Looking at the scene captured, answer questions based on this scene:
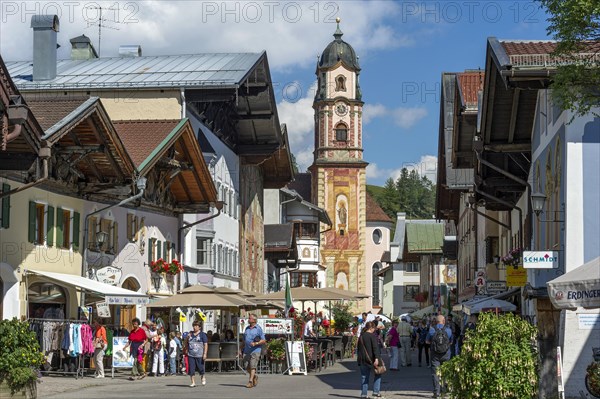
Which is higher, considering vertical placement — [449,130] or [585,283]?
[449,130]

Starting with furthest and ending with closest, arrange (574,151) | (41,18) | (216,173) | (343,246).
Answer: (343,246)
(216,173)
(41,18)
(574,151)

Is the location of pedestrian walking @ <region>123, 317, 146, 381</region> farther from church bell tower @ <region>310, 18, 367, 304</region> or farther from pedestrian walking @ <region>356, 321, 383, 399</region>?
church bell tower @ <region>310, 18, 367, 304</region>

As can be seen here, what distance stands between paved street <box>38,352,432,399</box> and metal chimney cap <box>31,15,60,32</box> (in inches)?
585

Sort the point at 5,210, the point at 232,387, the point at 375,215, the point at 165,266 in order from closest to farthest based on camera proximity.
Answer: the point at 232,387 < the point at 5,210 < the point at 165,266 < the point at 375,215

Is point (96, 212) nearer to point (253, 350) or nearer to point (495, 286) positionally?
point (253, 350)

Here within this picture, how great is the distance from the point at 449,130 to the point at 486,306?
694 inches

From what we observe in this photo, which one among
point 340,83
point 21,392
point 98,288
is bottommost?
point 21,392

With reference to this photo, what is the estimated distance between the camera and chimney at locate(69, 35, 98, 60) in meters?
52.0

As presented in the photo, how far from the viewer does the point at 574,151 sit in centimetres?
2344

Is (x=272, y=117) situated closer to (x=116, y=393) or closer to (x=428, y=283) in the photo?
(x=116, y=393)

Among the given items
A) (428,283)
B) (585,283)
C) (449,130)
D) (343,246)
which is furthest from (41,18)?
(343,246)

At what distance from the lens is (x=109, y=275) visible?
33.5 meters

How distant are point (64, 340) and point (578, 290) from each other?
15614 mm

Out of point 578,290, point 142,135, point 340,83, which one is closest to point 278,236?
point 142,135
